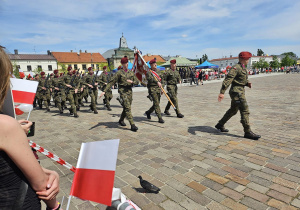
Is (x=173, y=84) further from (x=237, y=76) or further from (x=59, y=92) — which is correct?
(x=59, y=92)

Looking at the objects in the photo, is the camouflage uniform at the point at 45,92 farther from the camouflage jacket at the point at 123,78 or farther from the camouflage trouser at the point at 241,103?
the camouflage trouser at the point at 241,103

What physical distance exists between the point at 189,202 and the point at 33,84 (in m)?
2.50

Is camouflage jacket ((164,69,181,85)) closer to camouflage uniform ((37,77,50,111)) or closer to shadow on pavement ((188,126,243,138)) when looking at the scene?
shadow on pavement ((188,126,243,138))

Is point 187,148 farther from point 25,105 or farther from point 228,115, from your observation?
point 25,105

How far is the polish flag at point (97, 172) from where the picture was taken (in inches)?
55.5

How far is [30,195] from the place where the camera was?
116 cm

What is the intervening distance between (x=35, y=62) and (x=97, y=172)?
75750 millimetres

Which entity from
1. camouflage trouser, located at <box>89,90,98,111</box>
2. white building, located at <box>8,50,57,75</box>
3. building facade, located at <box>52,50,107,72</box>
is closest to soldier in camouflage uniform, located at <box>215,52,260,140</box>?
camouflage trouser, located at <box>89,90,98,111</box>

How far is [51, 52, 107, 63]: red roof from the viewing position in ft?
228

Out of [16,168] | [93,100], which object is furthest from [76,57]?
[16,168]

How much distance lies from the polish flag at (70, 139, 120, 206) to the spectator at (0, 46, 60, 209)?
0.34 m

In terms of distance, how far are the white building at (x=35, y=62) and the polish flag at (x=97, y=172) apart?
71436 millimetres

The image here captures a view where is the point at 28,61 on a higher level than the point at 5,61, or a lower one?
higher

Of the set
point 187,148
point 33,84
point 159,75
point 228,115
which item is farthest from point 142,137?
point 33,84
